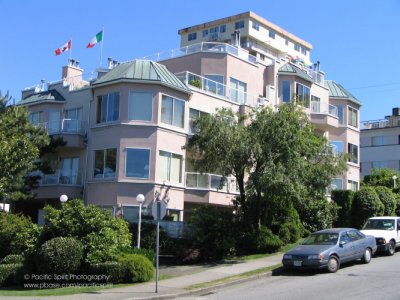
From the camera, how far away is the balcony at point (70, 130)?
30844mm

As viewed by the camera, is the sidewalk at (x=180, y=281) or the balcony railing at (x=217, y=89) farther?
the balcony railing at (x=217, y=89)

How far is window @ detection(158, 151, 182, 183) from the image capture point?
29062 mm

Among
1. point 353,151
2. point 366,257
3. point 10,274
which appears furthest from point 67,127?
point 353,151

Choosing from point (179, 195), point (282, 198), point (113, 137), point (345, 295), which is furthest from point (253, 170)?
point (345, 295)

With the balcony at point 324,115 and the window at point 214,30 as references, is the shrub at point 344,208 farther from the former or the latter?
the window at point 214,30

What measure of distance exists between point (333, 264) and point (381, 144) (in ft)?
149

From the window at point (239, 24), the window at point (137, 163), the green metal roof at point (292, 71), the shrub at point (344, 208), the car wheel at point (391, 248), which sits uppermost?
the window at point (239, 24)

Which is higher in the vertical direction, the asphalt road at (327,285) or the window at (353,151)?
the window at (353,151)

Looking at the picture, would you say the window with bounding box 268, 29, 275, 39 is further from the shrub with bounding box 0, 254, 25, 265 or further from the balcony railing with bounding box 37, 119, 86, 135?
the shrub with bounding box 0, 254, 25, 265

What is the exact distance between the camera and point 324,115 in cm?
3847

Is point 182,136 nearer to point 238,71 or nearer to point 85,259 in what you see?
point 238,71

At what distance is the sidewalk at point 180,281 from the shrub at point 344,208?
411 inches

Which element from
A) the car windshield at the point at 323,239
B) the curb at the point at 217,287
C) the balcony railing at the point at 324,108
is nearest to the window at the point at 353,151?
the balcony railing at the point at 324,108

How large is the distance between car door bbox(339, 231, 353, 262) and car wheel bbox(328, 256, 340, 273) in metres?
0.37
